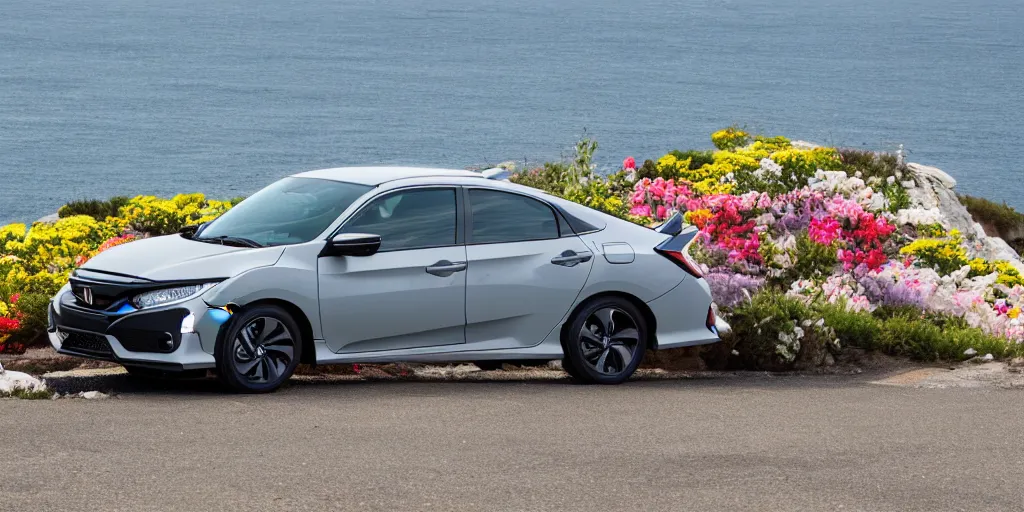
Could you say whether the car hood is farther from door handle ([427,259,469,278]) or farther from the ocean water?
the ocean water

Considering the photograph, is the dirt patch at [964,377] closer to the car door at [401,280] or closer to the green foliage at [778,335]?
the green foliage at [778,335]

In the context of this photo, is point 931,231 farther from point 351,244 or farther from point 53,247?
point 53,247

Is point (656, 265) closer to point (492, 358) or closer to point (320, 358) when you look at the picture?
point (492, 358)

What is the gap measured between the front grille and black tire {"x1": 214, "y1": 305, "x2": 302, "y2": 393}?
679mm

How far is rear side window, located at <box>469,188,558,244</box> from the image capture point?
976cm

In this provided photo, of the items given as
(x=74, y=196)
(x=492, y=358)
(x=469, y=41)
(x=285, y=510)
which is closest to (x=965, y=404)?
(x=492, y=358)

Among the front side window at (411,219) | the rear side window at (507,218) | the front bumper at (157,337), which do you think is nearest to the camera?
the front bumper at (157,337)

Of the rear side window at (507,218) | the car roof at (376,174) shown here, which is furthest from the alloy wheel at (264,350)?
the rear side window at (507,218)

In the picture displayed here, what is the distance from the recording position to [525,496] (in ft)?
21.2

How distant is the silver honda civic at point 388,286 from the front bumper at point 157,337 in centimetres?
1

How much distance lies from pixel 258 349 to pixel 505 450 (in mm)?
2106

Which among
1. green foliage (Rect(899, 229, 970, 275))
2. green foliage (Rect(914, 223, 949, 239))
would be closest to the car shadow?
green foliage (Rect(899, 229, 970, 275))

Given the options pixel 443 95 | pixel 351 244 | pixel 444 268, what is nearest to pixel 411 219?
pixel 444 268

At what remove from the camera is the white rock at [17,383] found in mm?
8805
